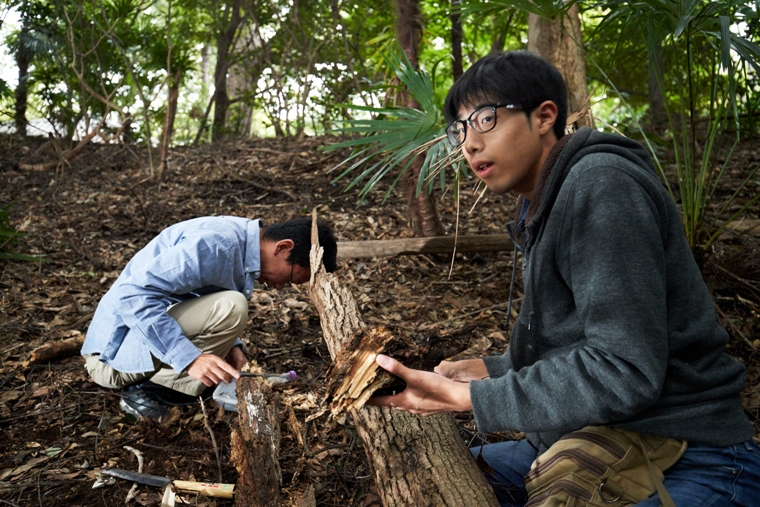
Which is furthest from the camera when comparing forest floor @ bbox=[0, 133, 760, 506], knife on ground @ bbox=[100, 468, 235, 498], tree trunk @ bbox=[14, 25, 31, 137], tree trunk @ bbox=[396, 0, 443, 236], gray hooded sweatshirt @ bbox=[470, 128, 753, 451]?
tree trunk @ bbox=[14, 25, 31, 137]

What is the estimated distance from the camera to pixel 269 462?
2.16m

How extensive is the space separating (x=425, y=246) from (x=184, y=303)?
6.54 ft

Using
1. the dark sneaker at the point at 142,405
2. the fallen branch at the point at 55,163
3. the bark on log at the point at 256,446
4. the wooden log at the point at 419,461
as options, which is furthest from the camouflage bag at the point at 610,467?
the fallen branch at the point at 55,163

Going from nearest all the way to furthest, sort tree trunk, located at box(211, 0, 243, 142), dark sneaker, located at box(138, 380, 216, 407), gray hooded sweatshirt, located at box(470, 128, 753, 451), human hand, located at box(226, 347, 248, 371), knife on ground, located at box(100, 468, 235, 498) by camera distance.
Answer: gray hooded sweatshirt, located at box(470, 128, 753, 451) < knife on ground, located at box(100, 468, 235, 498) < dark sneaker, located at box(138, 380, 216, 407) < human hand, located at box(226, 347, 248, 371) < tree trunk, located at box(211, 0, 243, 142)

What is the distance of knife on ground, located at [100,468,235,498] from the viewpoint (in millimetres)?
2297

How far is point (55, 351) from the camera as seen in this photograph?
3.41 metres

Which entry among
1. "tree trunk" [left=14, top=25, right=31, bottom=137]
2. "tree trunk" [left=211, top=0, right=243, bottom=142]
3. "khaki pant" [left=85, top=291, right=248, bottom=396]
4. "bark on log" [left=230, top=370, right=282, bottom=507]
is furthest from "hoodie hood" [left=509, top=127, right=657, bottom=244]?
"tree trunk" [left=14, top=25, right=31, bottom=137]

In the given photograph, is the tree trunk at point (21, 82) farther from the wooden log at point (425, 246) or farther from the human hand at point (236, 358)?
the human hand at point (236, 358)

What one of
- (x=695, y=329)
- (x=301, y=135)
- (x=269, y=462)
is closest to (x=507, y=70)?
(x=695, y=329)

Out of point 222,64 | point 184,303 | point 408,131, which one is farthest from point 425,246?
point 222,64

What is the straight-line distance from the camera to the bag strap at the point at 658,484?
4.41ft

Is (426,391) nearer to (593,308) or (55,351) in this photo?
(593,308)

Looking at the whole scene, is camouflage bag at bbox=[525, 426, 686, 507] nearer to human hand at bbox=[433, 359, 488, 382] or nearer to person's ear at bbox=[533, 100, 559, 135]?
human hand at bbox=[433, 359, 488, 382]

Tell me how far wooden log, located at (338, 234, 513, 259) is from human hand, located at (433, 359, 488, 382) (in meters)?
2.59
